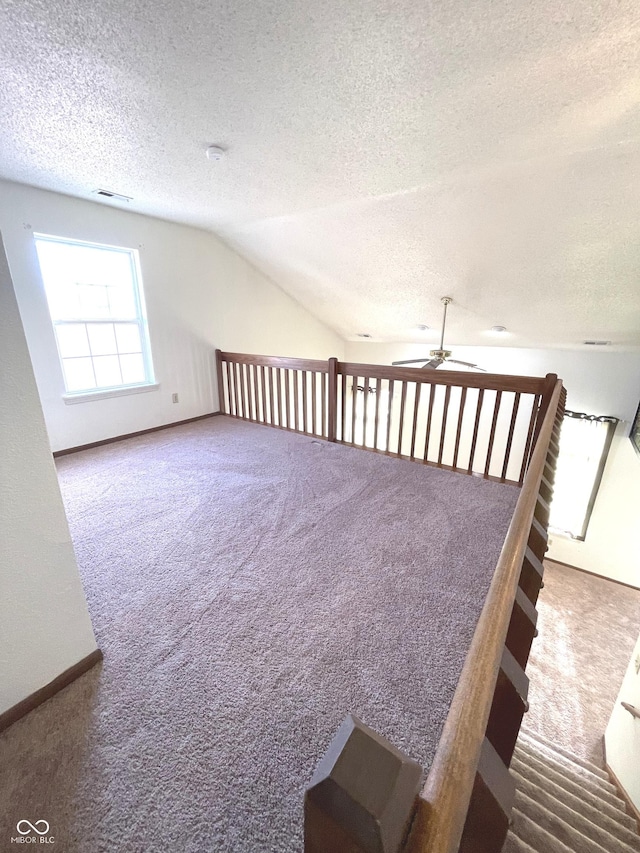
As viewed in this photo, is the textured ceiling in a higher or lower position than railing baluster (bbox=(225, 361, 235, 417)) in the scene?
higher

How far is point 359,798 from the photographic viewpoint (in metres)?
0.36

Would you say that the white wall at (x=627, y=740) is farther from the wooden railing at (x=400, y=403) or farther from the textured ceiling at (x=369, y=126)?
the textured ceiling at (x=369, y=126)

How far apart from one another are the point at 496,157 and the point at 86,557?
3.42 m

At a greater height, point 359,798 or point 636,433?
point 359,798

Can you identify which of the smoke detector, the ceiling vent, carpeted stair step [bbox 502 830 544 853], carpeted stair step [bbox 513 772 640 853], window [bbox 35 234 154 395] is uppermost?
the smoke detector

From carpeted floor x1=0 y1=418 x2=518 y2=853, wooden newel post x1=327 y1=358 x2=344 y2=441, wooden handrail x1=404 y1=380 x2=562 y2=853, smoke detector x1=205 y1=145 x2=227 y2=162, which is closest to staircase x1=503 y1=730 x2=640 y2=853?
carpeted floor x1=0 y1=418 x2=518 y2=853

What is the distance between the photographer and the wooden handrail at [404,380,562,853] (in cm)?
40

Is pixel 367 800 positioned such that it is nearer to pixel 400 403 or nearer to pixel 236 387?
pixel 400 403

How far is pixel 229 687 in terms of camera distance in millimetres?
1264

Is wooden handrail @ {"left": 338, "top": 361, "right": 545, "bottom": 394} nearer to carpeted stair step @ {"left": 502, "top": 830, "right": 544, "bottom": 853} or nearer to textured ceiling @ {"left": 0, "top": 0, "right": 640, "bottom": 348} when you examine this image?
textured ceiling @ {"left": 0, "top": 0, "right": 640, "bottom": 348}

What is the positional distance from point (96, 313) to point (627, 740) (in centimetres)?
554

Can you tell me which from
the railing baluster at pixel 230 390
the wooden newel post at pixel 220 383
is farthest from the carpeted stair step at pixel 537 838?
the wooden newel post at pixel 220 383

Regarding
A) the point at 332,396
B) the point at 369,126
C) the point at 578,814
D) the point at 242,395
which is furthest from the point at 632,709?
the point at 242,395

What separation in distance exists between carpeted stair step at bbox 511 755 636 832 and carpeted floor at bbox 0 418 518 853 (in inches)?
50.7
